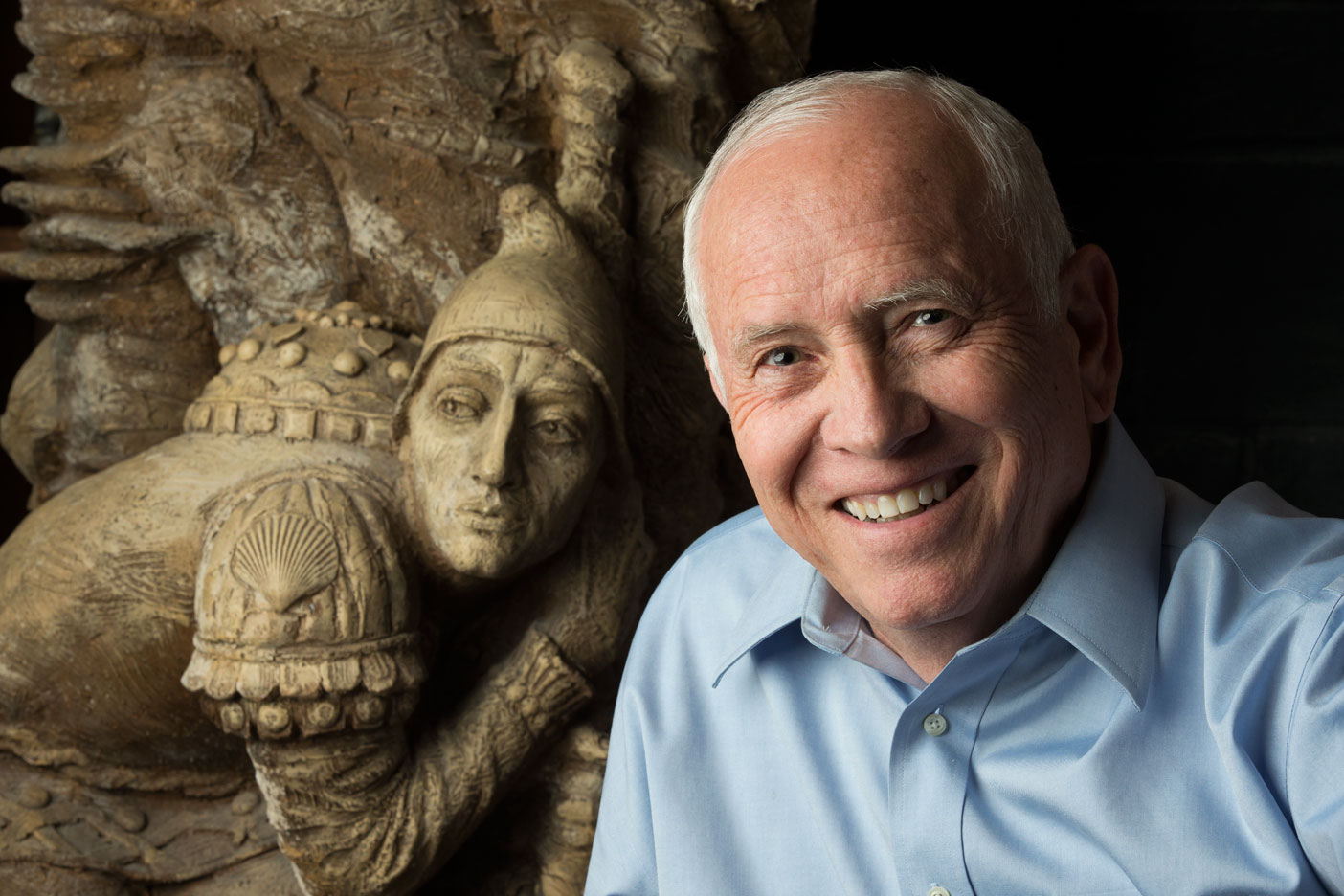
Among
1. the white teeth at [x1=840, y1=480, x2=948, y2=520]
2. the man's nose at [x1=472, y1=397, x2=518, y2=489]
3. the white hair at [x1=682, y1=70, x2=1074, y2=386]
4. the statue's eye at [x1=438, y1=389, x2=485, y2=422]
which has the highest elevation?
the white hair at [x1=682, y1=70, x2=1074, y2=386]

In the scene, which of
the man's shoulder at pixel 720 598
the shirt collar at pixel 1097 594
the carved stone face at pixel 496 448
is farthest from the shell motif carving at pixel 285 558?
A: the shirt collar at pixel 1097 594

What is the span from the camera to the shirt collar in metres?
1.14

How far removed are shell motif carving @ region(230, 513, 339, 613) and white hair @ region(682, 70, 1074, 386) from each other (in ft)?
2.36

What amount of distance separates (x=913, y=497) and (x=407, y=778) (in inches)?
35.3

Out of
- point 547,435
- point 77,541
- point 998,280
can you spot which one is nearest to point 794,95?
point 998,280

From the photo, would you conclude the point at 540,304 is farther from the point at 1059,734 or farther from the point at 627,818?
the point at 1059,734

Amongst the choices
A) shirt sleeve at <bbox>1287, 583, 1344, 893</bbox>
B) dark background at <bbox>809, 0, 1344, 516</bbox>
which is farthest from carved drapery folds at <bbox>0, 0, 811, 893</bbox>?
shirt sleeve at <bbox>1287, 583, 1344, 893</bbox>

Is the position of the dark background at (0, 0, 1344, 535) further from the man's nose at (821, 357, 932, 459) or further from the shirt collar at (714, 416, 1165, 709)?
the man's nose at (821, 357, 932, 459)

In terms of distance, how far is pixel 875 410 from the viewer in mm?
1118

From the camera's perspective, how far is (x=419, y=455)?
173cm

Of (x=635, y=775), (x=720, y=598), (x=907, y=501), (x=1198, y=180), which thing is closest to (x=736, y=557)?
(x=720, y=598)

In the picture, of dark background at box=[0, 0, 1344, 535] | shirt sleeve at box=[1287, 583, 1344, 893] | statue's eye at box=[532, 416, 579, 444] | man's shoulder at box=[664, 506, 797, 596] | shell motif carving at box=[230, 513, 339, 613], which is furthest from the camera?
dark background at box=[0, 0, 1344, 535]

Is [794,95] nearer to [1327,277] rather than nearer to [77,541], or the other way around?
[77,541]

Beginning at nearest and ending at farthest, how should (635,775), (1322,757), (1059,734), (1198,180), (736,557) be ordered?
(1322,757), (1059,734), (635,775), (736,557), (1198,180)
